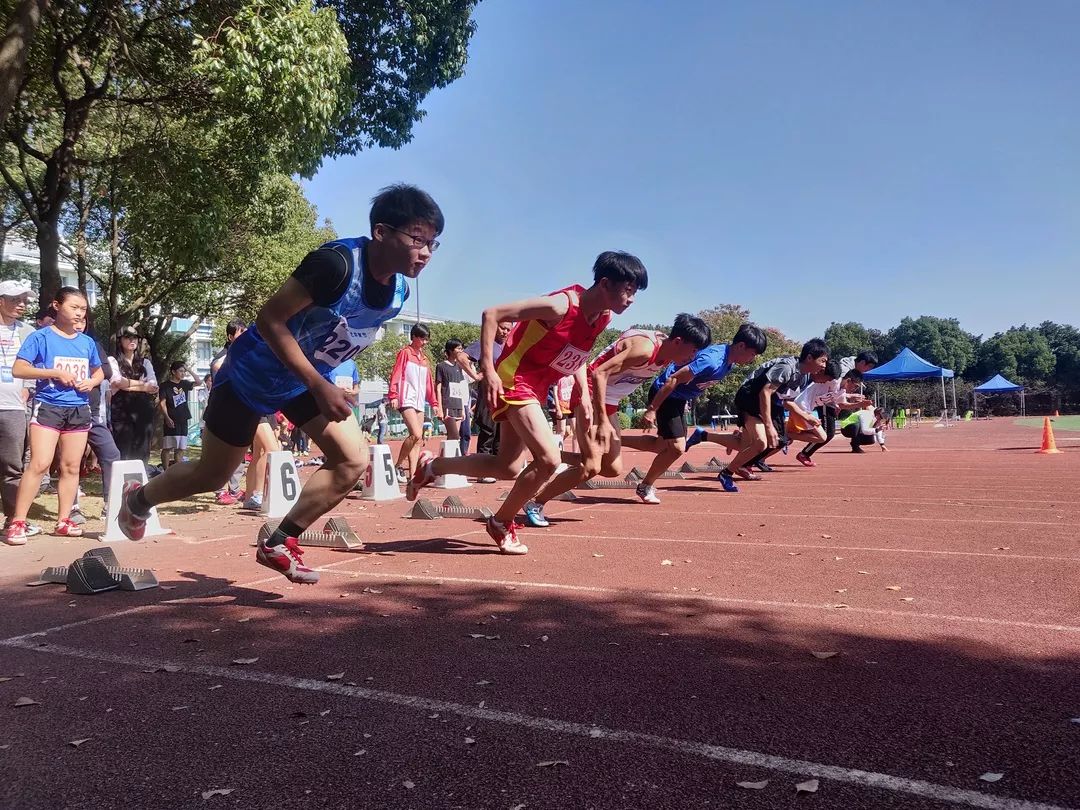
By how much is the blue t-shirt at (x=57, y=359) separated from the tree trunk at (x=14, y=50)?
2.55 m

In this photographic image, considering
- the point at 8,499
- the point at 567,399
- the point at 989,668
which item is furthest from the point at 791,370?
the point at 8,499

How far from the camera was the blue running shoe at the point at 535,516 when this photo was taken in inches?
272

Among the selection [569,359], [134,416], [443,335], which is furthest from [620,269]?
[443,335]

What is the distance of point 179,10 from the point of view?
414 inches

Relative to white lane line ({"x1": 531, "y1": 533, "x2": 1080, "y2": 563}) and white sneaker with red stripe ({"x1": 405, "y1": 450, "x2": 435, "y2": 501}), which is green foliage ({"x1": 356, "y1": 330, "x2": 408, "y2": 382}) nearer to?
white sneaker with red stripe ({"x1": 405, "y1": 450, "x2": 435, "y2": 501})

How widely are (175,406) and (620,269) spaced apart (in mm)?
8693

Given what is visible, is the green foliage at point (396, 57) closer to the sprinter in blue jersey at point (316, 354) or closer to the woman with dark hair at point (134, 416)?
the woman with dark hair at point (134, 416)

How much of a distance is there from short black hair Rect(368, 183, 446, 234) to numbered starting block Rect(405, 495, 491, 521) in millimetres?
4021

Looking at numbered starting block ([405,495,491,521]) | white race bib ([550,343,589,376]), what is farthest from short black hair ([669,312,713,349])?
numbered starting block ([405,495,491,521])

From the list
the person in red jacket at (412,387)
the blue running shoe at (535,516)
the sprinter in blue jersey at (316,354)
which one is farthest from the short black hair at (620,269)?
the person in red jacket at (412,387)

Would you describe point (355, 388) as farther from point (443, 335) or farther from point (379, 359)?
point (443, 335)

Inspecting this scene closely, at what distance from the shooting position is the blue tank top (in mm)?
3680

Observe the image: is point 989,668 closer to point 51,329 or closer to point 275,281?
point 51,329

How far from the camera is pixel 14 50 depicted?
7.28 meters
